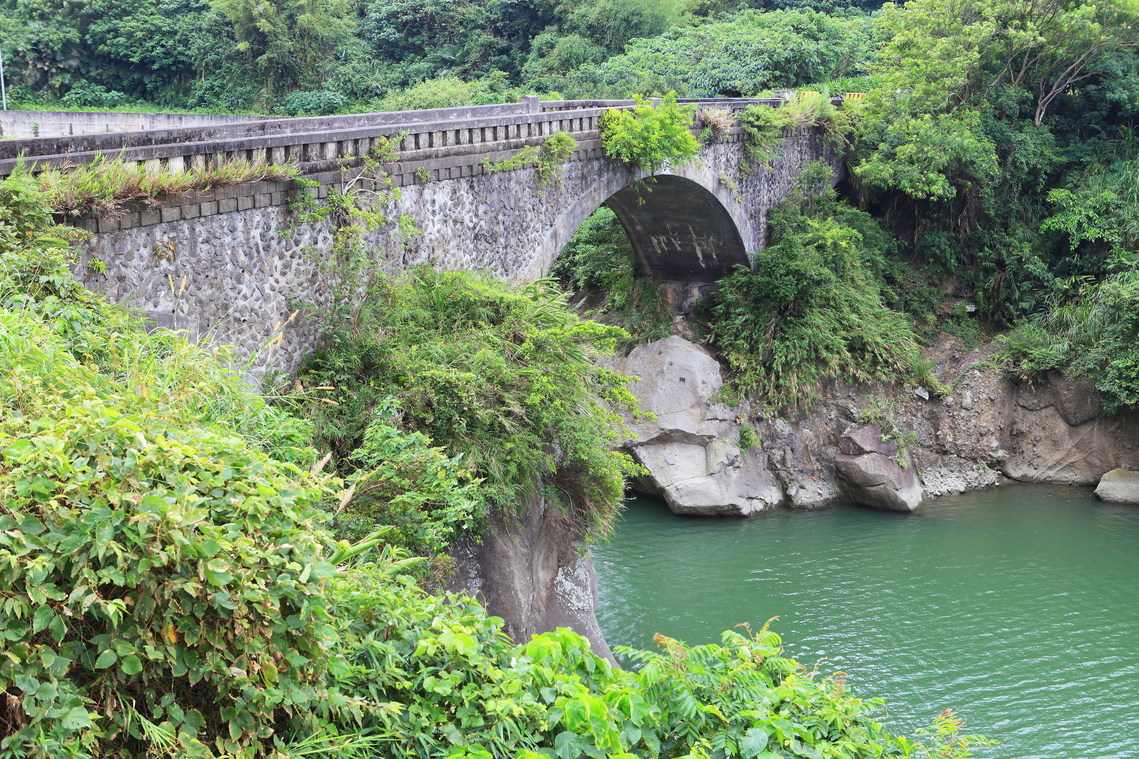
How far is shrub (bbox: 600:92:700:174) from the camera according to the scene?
13719mm

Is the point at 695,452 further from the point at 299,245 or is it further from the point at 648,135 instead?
the point at 299,245

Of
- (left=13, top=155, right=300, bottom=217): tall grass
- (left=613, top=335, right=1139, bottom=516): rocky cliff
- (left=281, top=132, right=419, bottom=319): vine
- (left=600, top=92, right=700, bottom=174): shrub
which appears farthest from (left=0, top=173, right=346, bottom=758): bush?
(left=613, top=335, right=1139, bottom=516): rocky cliff

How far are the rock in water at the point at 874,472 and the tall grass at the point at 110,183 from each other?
11991mm

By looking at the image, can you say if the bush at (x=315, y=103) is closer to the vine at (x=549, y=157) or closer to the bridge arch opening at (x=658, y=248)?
the bridge arch opening at (x=658, y=248)

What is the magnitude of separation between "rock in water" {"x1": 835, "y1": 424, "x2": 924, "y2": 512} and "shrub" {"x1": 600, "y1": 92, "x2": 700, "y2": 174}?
570 cm

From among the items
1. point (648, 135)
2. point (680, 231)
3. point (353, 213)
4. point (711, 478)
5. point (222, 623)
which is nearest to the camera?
point (222, 623)

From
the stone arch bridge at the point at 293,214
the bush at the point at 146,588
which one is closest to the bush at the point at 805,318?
the stone arch bridge at the point at 293,214

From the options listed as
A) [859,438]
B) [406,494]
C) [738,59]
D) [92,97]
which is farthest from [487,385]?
[92,97]

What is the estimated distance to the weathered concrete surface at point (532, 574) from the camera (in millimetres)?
8367

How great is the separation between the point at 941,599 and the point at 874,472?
3485mm

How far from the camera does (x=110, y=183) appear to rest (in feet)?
21.9

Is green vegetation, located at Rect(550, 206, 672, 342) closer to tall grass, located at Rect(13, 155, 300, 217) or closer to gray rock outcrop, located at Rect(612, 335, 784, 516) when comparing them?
gray rock outcrop, located at Rect(612, 335, 784, 516)

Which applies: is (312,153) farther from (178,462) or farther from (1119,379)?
(1119,379)

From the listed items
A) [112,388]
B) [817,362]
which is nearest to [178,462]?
[112,388]
